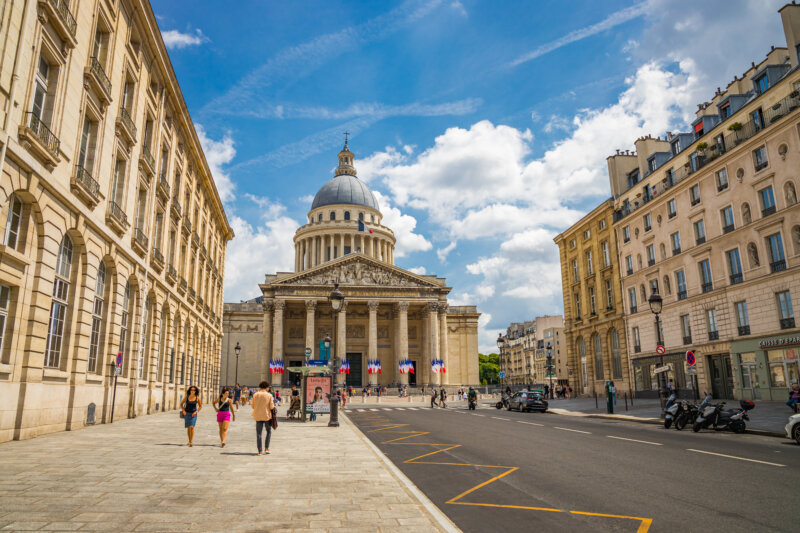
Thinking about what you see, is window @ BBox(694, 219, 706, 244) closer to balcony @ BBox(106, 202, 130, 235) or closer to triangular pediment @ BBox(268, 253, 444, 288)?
balcony @ BBox(106, 202, 130, 235)

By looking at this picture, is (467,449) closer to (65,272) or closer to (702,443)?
(702,443)

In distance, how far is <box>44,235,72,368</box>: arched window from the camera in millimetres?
15824

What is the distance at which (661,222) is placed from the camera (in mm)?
40656

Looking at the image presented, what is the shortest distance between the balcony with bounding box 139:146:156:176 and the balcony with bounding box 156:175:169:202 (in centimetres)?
127

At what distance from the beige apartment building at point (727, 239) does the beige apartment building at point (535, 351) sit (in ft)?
212

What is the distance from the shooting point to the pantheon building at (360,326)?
73500 mm

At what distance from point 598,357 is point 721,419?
→ 106 ft

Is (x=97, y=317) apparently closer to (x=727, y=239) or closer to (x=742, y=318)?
(x=742, y=318)

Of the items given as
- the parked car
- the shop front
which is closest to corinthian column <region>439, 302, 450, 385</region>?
the shop front

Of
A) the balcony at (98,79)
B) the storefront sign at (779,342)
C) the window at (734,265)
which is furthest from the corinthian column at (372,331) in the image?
the balcony at (98,79)

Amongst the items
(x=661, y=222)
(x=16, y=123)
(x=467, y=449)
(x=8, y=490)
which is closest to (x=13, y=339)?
(x=16, y=123)

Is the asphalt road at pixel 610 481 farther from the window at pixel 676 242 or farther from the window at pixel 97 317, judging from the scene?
the window at pixel 676 242

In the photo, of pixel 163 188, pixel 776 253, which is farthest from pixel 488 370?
pixel 163 188

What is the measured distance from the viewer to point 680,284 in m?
38.5
